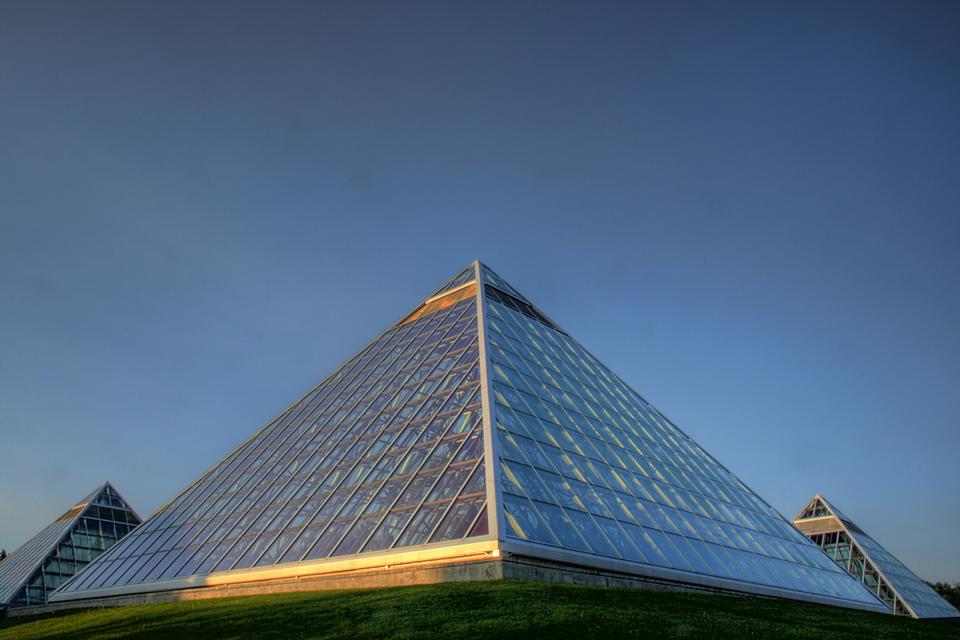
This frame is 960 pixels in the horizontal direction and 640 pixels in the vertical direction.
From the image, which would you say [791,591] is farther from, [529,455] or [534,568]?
[534,568]

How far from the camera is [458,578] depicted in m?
17.9

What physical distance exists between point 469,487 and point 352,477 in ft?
23.6

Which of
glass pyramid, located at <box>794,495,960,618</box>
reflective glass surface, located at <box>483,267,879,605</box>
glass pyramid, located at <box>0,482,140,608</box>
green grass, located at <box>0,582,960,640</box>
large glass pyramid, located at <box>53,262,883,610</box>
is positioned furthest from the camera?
glass pyramid, located at <box>0,482,140,608</box>

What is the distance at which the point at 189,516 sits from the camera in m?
33.2

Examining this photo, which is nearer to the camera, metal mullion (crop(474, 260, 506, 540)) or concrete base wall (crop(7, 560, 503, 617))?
concrete base wall (crop(7, 560, 503, 617))

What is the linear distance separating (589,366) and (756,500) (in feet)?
40.8

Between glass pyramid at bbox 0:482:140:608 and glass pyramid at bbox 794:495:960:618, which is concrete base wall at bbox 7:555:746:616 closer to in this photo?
glass pyramid at bbox 794:495:960:618

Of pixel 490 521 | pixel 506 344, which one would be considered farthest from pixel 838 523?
pixel 490 521

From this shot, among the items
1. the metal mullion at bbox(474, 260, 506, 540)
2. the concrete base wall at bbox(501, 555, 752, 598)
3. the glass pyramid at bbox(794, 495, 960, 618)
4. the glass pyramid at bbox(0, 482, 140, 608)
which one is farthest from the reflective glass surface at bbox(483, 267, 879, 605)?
the glass pyramid at bbox(0, 482, 140, 608)

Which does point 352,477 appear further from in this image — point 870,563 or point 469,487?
point 870,563

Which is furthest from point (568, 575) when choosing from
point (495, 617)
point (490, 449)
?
point (495, 617)

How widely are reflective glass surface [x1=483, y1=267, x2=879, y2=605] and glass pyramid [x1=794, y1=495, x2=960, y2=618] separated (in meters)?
19.9

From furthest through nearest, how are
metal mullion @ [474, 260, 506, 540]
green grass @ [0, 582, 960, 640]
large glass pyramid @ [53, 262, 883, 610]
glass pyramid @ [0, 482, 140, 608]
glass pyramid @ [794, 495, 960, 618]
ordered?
glass pyramid @ [0, 482, 140, 608], glass pyramid @ [794, 495, 960, 618], large glass pyramid @ [53, 262, 883, 610], metal mullion @ [474, 260, 506, 540], green grass @ [0, 582, 960, 640]

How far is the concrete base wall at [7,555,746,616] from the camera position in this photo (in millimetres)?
17641
